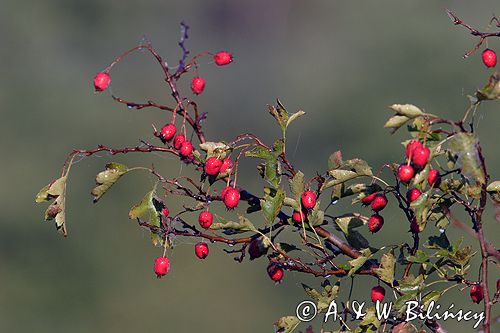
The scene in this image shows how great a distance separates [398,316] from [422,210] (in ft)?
0.77

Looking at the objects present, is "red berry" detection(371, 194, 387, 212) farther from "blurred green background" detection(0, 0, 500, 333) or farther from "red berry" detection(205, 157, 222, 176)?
"blurred green background" detection(0, 0, 500, 333)

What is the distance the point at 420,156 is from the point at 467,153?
9 cm

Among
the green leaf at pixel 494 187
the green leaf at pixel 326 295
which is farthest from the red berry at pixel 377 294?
the green leaf at pixel 494 187

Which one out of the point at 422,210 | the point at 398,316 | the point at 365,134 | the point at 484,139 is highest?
the point at 365,134

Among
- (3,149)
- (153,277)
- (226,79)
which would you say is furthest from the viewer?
(226,79)

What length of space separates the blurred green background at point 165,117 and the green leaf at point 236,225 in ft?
9.13

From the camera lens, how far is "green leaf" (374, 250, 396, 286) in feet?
5.75

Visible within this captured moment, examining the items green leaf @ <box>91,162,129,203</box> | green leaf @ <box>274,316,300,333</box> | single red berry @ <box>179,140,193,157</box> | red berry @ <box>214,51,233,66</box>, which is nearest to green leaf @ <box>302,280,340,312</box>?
green leaf @ <box>274,316,300,333</box>

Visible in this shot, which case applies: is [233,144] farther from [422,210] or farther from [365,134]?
[365,134]

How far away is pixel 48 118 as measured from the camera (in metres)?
12.3

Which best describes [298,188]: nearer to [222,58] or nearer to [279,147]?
[279,147]

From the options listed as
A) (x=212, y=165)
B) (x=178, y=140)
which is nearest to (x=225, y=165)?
(x=212, y=165)

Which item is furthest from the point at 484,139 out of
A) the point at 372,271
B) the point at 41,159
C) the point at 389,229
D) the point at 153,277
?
the point at 372,271

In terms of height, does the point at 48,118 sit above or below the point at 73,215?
above
